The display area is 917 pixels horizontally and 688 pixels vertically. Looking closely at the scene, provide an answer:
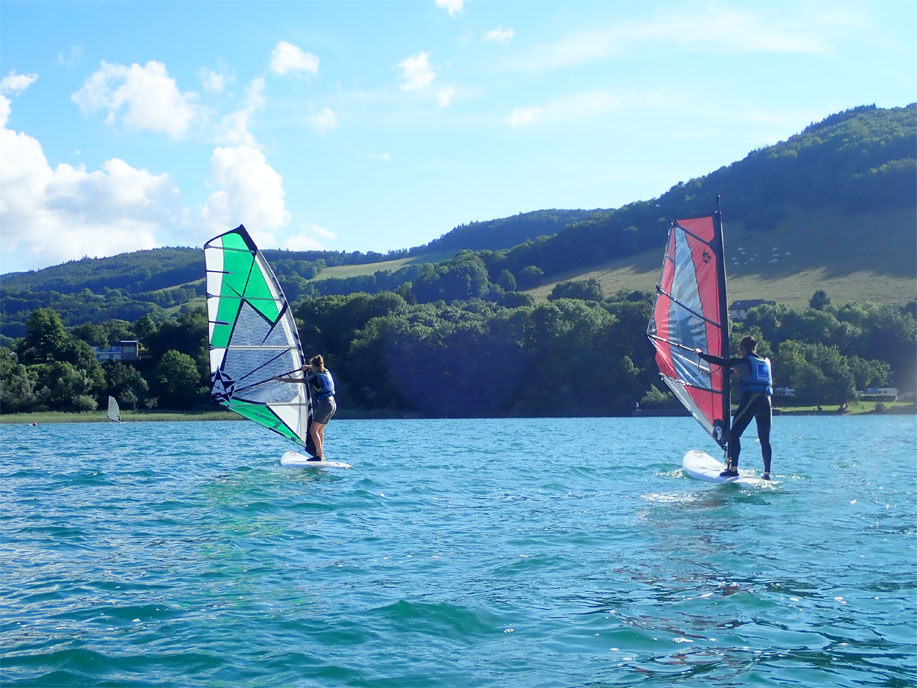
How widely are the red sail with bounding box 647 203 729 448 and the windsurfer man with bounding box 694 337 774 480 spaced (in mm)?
663

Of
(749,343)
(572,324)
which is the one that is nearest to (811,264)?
(572,324)

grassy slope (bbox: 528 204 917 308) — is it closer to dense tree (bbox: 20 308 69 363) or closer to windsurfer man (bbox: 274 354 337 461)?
dense tree (bbox: 20 308 69 363)

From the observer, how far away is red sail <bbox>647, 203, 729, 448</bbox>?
625 inches

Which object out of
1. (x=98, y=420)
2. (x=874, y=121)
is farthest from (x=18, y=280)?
(x=874, y=121)

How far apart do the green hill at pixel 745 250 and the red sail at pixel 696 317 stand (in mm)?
72483

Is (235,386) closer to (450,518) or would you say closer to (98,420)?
(450,518)

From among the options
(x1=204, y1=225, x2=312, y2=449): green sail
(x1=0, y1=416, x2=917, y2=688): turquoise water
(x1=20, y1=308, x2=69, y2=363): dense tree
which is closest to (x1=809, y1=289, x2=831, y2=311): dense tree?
(x1=20, y1=308, x2=69, y2=363): dense tree

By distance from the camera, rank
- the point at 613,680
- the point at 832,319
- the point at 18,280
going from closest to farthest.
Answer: the point at 613,680
the point at 832,319
the point at 18,280

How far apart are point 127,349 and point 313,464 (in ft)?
200

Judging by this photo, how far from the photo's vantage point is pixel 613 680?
18.0ft

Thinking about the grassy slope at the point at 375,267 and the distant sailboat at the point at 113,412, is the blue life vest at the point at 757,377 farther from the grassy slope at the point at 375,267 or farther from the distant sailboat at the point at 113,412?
the grassy slope at the point at 375,267

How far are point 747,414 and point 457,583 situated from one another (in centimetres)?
869

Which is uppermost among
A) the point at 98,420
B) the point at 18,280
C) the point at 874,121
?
the point at 874,121

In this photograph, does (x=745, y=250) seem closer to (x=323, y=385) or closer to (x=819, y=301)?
(x=819, y=301)
